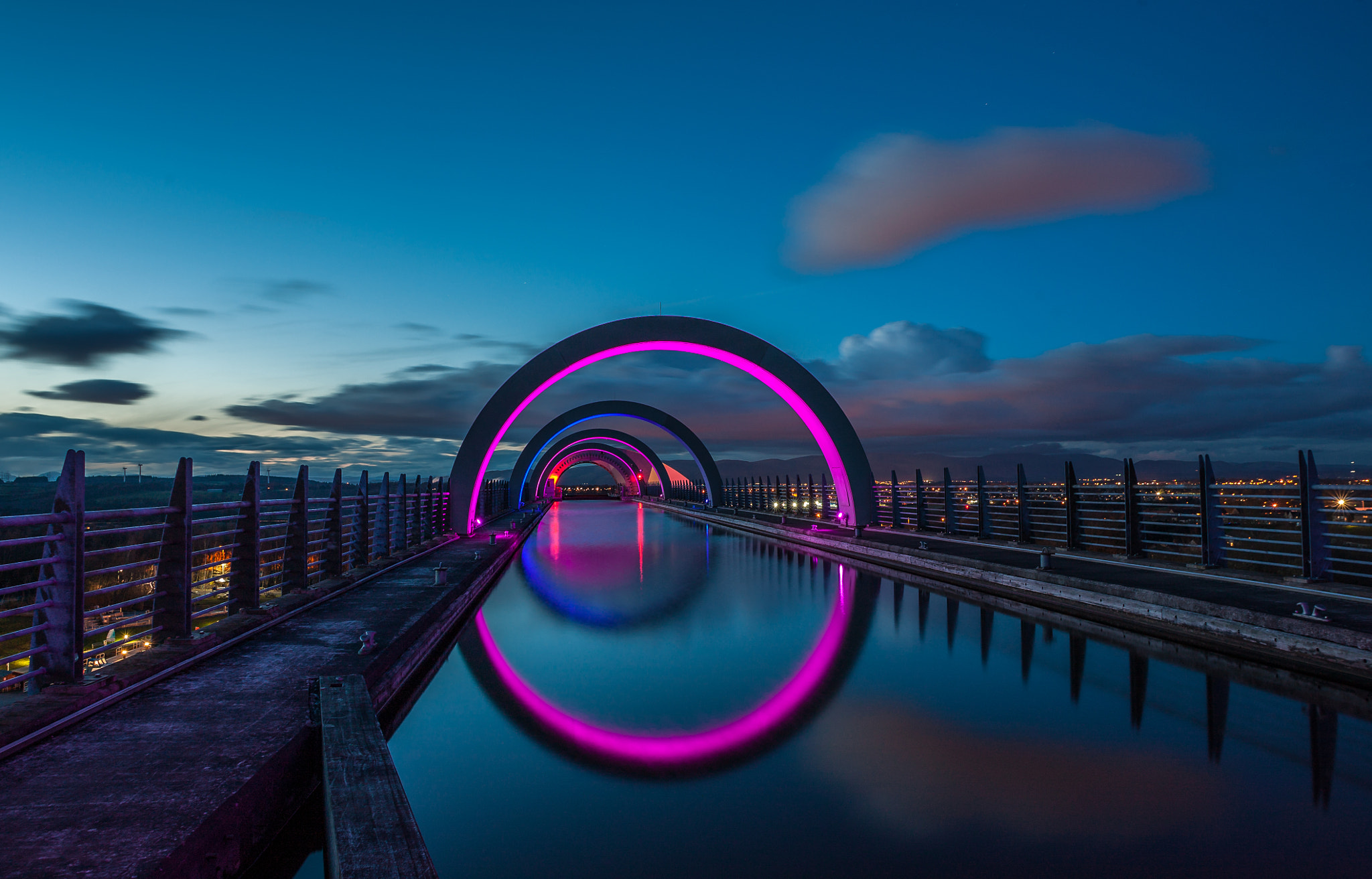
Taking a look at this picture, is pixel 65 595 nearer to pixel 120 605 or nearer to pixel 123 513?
pixel 120 605

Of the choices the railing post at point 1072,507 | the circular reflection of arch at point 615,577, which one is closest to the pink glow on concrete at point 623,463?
the circular reflection of arch at point 615,577

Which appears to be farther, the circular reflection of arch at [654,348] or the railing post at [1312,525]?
the circular reflection of arch at [654,348]

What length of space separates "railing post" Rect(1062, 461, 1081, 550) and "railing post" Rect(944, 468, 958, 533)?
3.54 metres

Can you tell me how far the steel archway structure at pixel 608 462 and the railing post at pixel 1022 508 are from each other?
1851 inches

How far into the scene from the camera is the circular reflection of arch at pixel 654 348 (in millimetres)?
18531

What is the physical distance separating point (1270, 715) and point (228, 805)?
5742 mm

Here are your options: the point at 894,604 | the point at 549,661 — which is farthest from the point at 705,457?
the point at 549,661

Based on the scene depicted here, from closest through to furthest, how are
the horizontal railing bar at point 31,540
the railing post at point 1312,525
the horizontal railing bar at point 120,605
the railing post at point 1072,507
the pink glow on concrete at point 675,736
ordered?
the horizontal railing bar at point 31,540, the pink glow on concrete at point 675,736, the horizontal railing bar at point 120,605, the railing post at point 1312,525, the railing post at point 1072,507

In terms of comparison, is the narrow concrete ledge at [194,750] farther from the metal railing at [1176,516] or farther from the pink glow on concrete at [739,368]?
the pink glow on concrete at [739,368]

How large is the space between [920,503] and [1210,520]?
8.04m

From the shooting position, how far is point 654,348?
1931 centimetres

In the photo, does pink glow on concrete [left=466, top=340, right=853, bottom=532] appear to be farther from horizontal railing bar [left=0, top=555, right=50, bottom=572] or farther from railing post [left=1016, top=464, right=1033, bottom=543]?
horizontal railing bar [left=0, top=555, right=50, bottom=572]

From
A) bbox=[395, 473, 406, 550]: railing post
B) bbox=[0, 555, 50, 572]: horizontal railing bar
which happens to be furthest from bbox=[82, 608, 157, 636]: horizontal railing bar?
bbox=[395, 473, 406, 550]: railing post

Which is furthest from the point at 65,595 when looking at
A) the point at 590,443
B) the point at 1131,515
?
the point at 590,443
